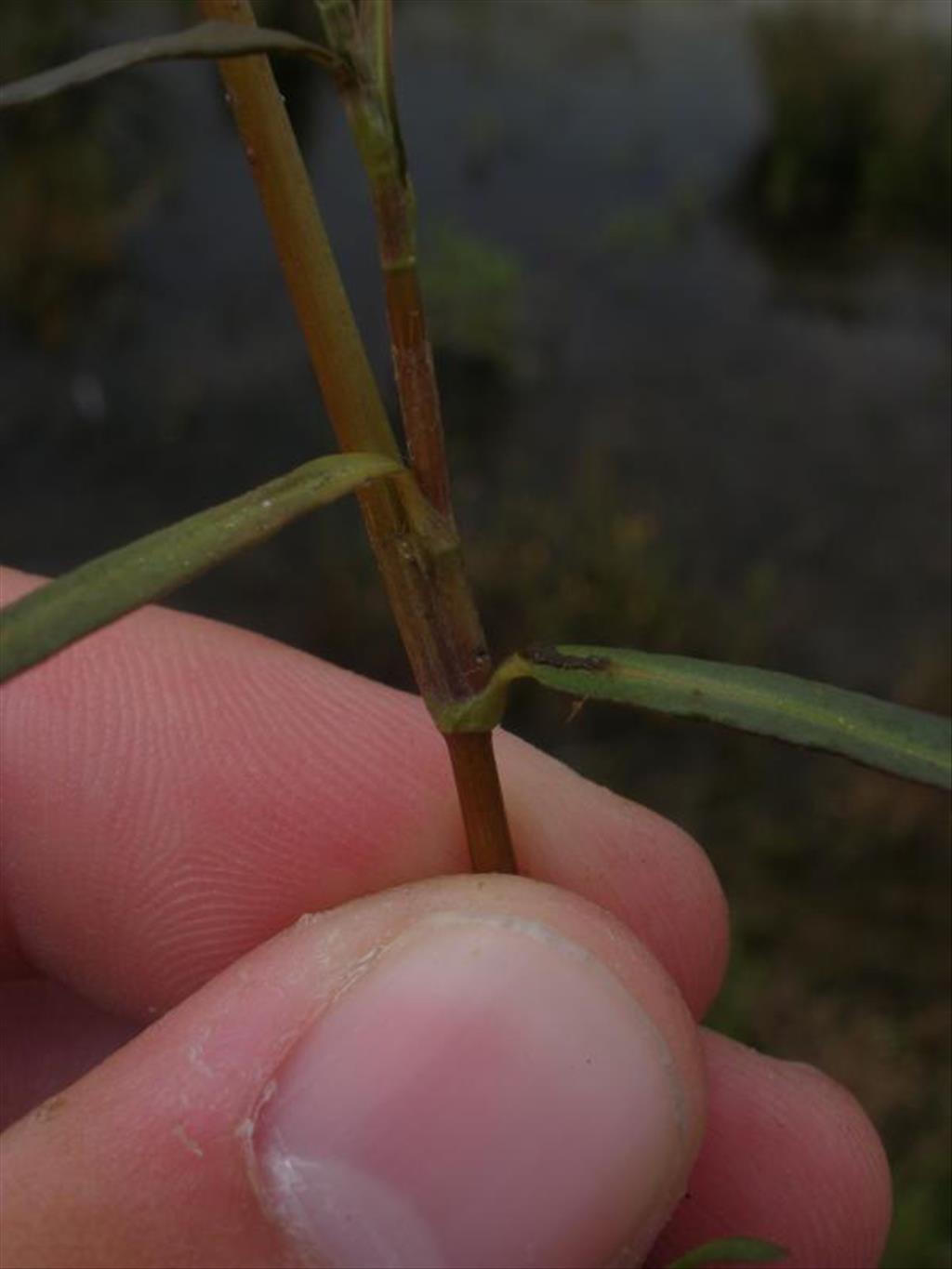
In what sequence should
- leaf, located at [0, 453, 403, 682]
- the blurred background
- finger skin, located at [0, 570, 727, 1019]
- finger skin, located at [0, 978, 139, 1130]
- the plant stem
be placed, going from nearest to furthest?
leaf, located at [0, 453, 403, 682]
the plant stem
finger skin, located at [0, 570, 727, 1019]
finger skin, located at [0, 978, 139, 1130]
the blurred background

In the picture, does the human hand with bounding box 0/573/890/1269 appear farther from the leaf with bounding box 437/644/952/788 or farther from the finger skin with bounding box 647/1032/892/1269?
the leaf with bounding box 437/644/952/788

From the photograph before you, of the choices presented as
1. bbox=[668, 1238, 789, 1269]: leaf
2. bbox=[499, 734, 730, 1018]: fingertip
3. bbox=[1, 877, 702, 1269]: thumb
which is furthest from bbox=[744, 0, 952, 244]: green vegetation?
bbox=[668, 1238, 789, 1269]: leaf

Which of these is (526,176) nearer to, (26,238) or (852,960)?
(26,238)

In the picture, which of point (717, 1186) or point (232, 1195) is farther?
point (717, 1186)

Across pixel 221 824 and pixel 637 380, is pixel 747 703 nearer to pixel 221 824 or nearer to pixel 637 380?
pixel 221 824

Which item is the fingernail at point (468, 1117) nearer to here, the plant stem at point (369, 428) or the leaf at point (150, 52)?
the plant stem at point (369, 428)

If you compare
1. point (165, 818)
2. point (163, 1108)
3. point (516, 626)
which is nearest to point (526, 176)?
point (516, 626)
